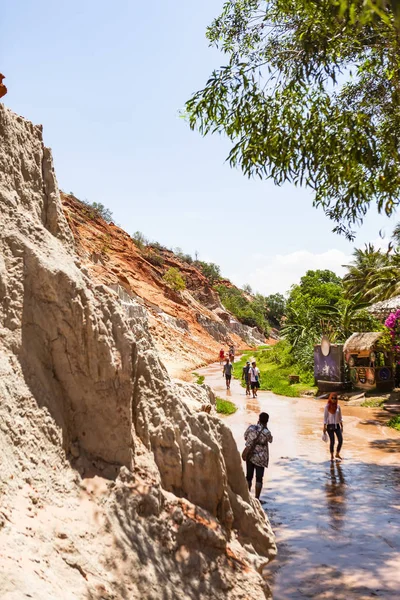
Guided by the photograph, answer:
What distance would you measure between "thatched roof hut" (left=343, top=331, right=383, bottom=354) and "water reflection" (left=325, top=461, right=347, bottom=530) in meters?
10.7

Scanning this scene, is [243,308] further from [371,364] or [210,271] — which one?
[371,364]

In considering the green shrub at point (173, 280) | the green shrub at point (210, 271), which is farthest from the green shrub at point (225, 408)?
the green shrub at point (210, 271)

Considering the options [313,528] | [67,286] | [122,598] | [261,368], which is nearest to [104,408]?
[67,286]

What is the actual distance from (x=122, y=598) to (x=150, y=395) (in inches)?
83.5

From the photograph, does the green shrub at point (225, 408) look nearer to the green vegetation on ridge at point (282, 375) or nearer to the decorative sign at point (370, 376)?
the green vegetation on ridge at point (282, 375)

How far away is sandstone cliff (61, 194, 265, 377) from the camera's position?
42812 millimetres

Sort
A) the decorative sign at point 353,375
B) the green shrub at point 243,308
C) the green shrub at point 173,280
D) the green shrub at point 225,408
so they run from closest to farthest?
the green shrub at point 225,408 → the decorative sign at point 353,375 → the green shrub at point 173,280 → the green shrub at point 243,308

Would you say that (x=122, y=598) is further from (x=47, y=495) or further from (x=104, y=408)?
(x=104, y=408)

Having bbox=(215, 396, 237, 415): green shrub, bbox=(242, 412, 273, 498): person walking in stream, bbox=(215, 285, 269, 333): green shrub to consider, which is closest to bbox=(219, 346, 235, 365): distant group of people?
bbox=(215, 396, 237, 415): green shrub

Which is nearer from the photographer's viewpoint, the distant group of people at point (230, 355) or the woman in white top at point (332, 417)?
the woman in white top at point (332, 417)

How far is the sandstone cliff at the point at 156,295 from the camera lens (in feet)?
140

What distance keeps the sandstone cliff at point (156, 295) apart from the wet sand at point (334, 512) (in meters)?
23.2

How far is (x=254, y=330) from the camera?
261 ft

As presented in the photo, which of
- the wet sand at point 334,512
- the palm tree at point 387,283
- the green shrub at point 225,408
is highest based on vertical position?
the palm tree at point 387,283
